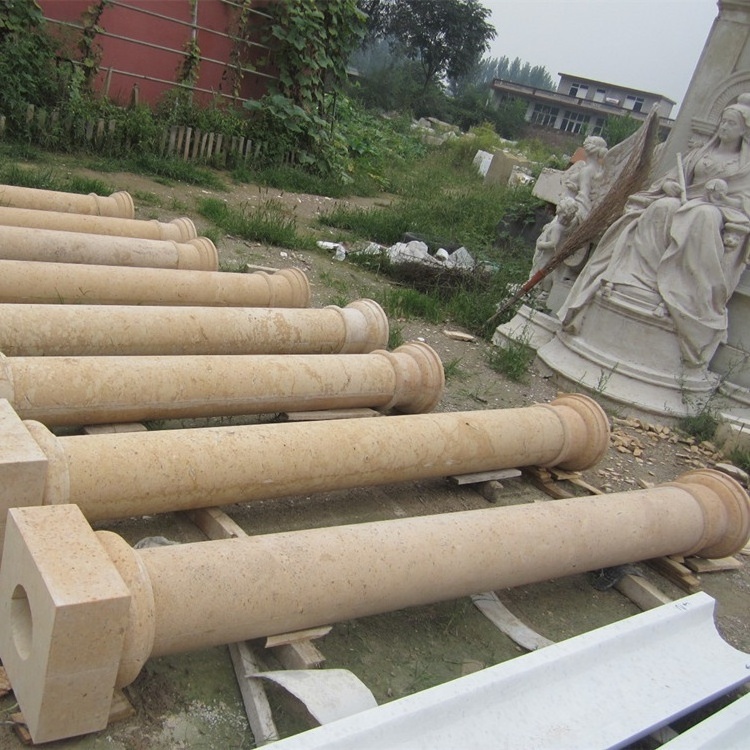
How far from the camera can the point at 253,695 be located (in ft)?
8.33

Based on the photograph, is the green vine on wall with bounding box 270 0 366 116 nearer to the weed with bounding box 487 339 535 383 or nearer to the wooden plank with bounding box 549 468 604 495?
the weed with bounding box 487 339 535 383

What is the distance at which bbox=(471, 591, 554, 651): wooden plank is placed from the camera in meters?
3.23

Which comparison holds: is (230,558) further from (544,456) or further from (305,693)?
(544,456)

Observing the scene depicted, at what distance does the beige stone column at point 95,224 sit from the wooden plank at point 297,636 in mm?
3805

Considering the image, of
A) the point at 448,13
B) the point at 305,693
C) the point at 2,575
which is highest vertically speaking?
the point at 448,13

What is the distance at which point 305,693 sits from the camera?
2.49 m

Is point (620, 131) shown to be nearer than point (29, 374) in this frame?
No

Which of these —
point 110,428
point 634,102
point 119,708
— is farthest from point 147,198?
point 634,102

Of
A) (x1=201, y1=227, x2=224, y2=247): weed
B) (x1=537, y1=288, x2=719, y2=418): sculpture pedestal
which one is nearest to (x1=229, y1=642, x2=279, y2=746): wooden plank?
(x1=537, y1=288, x2=719, y2=418): sculpture pedestal

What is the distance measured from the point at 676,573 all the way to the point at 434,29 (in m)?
40.9

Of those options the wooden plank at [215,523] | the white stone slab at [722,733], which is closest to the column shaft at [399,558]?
the wooden plank at [215,523]

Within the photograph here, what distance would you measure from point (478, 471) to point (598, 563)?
0.86 m

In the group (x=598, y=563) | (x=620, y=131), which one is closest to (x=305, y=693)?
(x=598, y=563)

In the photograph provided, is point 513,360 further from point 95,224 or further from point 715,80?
point 95,224
